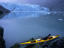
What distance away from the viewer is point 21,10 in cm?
4662

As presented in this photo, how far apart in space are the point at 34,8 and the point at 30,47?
44715mm

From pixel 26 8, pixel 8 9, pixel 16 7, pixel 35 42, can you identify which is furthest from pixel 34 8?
pixel 35 42

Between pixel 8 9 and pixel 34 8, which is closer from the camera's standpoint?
pixel 8 9

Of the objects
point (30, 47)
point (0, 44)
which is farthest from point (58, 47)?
point (0, 44)

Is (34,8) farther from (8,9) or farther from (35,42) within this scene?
(35,42)

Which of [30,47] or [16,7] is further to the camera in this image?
[16,7]

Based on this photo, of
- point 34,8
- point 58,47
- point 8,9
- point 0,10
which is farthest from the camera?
point 34,8

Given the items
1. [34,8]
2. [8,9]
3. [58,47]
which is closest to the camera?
[58,47]

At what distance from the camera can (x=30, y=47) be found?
226 inches

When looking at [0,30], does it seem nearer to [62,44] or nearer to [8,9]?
[62,44]

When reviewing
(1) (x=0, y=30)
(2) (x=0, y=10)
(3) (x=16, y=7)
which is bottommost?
(1) (x=0, y=30)

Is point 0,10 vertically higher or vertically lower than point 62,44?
higher

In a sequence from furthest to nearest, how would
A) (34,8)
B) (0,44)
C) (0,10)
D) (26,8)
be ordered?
(34,8)
(26,8)
(0,10)
(0,44)

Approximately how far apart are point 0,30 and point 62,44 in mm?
3138
